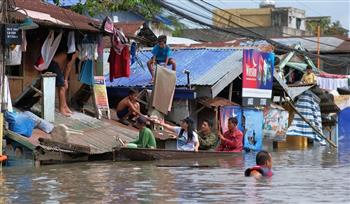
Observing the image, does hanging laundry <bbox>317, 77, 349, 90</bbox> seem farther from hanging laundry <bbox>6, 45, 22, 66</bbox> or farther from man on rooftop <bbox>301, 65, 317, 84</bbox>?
hanging laundry <bbox>6, 45, 22, 66</bbox>

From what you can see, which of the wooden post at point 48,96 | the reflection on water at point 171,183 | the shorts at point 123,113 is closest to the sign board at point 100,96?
the shorts at point 123,113

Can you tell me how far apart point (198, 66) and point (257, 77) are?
1962 millimetres

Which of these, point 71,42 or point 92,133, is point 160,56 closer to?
point 71,42

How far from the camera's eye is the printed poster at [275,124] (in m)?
24.5

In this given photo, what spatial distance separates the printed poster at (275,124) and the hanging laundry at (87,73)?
22.5 feet

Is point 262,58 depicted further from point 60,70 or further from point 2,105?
point 2,105

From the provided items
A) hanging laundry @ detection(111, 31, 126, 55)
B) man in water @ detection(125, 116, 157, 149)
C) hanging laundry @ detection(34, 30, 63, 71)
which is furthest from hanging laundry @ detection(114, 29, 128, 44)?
man in water @ detection(125, 116, 157, 149)

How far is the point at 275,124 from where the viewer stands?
24828mm

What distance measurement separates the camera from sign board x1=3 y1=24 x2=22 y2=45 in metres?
15.4

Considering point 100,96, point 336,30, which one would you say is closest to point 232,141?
point 100,96

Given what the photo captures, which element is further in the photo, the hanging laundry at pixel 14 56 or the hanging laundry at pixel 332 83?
the hanging laundry at pixel 332 83

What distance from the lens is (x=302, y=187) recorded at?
12.3m

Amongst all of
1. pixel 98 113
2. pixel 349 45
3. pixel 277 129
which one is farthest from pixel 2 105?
pixel 349 45

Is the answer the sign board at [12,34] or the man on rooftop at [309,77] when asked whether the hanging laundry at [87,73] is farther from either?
the man on rooftop at [309,77]
